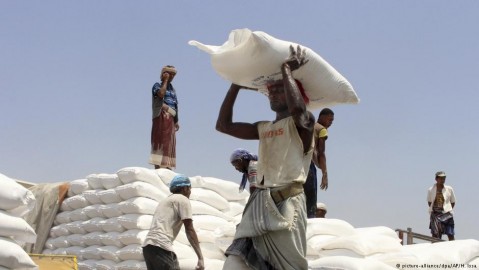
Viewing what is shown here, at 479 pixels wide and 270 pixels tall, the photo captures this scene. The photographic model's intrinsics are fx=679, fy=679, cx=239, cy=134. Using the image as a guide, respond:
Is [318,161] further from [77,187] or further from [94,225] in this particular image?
[77,187]

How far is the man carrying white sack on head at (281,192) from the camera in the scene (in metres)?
2.61

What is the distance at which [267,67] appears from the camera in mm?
2836

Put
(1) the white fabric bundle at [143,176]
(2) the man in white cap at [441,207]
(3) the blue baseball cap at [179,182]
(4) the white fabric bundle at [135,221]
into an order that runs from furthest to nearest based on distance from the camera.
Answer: (2) the man in white cap at [441,207] < (1) the white fabric bundle at [143,176] < (4) the white fabric bundle at [135,221] < (3) the blue baseball cap at [179,182]

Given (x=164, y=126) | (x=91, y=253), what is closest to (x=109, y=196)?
(x=91, y=253)

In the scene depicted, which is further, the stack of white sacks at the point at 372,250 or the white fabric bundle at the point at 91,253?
the white fabric bundle at the point at 91,253

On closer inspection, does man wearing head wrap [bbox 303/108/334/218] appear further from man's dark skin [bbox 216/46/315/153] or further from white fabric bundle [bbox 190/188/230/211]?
man's dark skin [bbox 216/46/315/153]

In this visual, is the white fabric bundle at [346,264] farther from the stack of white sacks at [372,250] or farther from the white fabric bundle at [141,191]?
the white fabric bundle at [141,191]

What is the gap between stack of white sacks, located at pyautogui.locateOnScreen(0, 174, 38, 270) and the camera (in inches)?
142

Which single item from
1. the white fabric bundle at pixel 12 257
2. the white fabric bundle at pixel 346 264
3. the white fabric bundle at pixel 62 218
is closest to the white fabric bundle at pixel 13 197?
the white fabric bundle at pixel 12 257

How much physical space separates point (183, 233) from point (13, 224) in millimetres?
2438

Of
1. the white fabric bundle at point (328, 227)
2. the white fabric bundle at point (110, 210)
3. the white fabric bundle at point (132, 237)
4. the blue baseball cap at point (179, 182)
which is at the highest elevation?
the blue baseball cap at point (179, 182)

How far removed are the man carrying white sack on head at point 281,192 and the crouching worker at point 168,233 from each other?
1.65 meters

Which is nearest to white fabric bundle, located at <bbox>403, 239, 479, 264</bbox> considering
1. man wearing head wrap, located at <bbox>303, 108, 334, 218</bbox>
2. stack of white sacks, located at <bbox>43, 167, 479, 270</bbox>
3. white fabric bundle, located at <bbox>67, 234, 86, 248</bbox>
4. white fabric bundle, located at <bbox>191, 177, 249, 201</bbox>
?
stack of white sacks, located at <bbox>43, 167, 479, 270</bbox>

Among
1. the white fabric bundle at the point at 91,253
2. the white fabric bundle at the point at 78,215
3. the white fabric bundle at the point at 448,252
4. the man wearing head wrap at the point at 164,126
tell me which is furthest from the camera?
the man wearing head wrap at the point at 164,126
